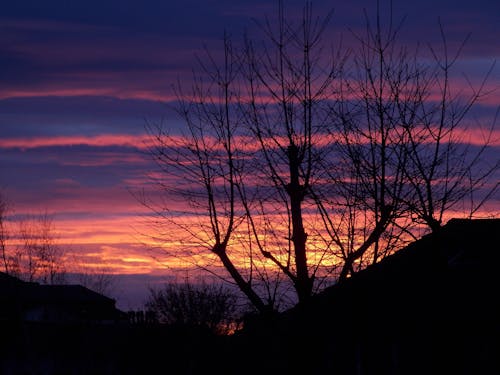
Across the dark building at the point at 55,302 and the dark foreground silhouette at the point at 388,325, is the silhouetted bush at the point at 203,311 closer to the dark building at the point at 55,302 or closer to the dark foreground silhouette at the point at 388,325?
the dark foreground silhouette at the point at 388,325

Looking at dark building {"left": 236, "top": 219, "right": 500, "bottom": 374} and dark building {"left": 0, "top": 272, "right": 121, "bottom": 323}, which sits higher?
dark building {"left": 0, "top": 272, "right": 121, "bottom": 323}

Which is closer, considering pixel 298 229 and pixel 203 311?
pixel 298 229

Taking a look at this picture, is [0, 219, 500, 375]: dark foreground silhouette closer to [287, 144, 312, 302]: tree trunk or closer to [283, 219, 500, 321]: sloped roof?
[283, 219, 500, 321]: sloped roof

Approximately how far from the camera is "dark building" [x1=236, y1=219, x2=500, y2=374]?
15.6m

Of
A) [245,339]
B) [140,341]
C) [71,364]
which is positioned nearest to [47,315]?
[71,364]

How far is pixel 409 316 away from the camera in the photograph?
1698 cm

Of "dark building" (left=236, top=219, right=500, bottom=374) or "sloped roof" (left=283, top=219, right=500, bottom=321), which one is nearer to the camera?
"dark building" (left=236, top=219, right=500, bottom=374)

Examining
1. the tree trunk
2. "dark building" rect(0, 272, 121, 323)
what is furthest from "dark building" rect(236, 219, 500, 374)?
"dark building" rect(0, 272, 121, 323)

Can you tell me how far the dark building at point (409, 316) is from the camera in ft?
51.3

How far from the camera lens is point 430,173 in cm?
1114

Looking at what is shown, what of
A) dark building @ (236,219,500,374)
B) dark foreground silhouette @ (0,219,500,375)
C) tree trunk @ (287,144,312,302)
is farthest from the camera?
dark building @ (236,219,500,374)

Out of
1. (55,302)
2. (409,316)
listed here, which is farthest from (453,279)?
(55,302)

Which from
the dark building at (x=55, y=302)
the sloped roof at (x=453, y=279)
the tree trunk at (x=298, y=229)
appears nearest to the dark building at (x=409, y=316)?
the sloped roof at (x=453, y=279)

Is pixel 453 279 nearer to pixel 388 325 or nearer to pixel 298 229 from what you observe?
pixel 388 325
